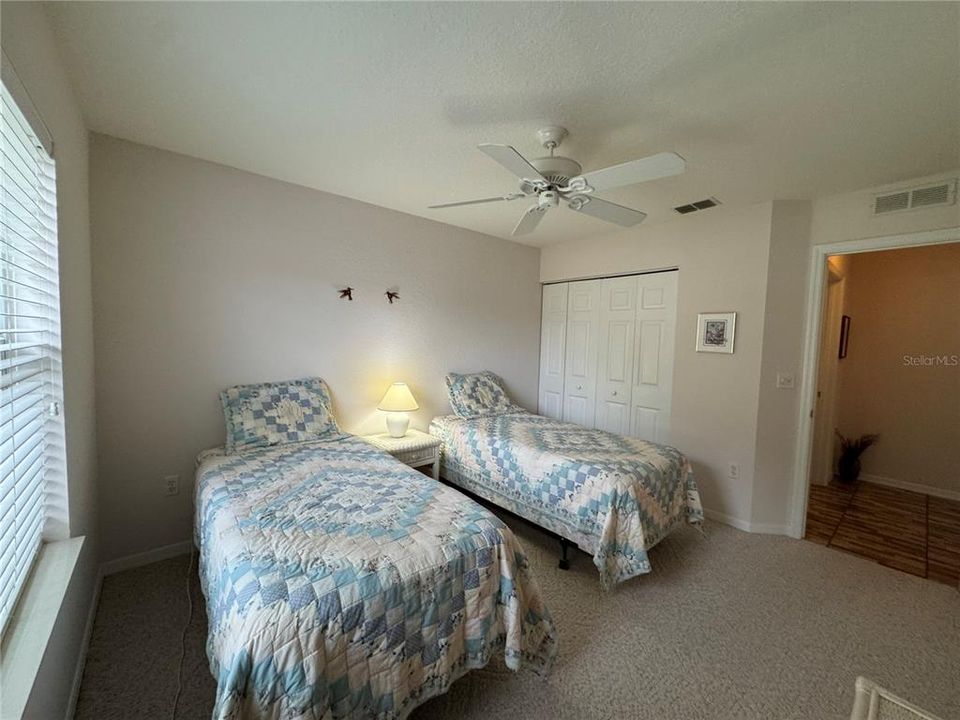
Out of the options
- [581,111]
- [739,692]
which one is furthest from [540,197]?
[739,692]

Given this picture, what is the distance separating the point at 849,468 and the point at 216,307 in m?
5.80

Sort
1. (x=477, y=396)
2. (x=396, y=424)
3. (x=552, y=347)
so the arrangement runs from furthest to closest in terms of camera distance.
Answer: (x=552, y=347)
(x=477, y=396)
(x=396, y=424)

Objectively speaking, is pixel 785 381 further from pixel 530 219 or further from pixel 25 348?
pixel 25 348

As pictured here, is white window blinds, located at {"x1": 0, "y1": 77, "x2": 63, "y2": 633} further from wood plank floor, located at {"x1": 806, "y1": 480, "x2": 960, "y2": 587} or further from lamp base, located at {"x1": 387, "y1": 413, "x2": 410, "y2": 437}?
wood plank floor, located at {"x1": 806, "y1": 480, "x2": 960, "y2": 587}

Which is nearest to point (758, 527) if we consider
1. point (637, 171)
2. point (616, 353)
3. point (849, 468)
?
point (616, 353)

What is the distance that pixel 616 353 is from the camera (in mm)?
3771

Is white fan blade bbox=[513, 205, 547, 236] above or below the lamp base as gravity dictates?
above

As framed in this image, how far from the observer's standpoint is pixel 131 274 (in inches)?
87.1

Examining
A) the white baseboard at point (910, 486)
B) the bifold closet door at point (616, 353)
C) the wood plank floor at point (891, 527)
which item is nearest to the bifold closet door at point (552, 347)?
the bifold closet door at point (616, 353)

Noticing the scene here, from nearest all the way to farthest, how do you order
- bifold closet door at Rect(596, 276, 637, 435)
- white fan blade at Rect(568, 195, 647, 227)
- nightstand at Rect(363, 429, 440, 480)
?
1. white fan blade at Rect(568, 195, 647, 227)
2. nightstand at Rect(363, 429, 440, 480)
3. bifold closet door at Rect(596, 276, 637, 435)

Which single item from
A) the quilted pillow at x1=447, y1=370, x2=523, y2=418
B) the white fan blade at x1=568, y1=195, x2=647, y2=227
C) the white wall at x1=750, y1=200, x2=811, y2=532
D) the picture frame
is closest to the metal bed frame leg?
the quilted pillow at x1=447, y1=370, x2=523, y2=418

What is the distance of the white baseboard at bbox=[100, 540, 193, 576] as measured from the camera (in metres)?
2.19

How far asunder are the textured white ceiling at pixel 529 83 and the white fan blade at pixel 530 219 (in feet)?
1.13

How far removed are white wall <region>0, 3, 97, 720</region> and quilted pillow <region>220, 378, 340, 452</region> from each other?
0.64 metres
